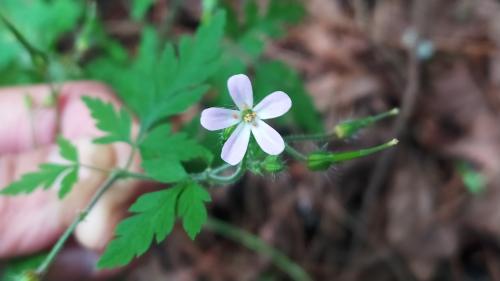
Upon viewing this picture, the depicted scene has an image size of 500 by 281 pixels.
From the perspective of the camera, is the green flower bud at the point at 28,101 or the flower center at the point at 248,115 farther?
the green flower bud at the point at 28,101

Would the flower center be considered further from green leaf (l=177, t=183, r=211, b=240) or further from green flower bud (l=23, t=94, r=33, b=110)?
green flower bud (l=23, t=94, r=33, b=110)

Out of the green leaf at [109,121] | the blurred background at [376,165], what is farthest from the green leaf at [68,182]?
the blurred background at [376,165]

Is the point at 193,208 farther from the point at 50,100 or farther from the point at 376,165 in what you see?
the point at 376,165

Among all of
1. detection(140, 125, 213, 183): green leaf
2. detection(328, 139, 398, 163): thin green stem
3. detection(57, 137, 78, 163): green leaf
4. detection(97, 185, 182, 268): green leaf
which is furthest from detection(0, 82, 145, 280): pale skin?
detection(328, 139, 398, 163): thin green stem

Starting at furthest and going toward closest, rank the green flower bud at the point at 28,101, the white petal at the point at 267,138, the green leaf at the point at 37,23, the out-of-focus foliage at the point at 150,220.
Answer: 1. the green leaf at the point at 37,23
2. the green flower bud at the point at 28,101
3. the out-of-focus foliage at the point at 150,220
4. the white petal at the point at 267,138

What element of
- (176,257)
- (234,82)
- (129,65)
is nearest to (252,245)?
(176,257)

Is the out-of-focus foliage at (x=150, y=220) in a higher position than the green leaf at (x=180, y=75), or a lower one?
lower

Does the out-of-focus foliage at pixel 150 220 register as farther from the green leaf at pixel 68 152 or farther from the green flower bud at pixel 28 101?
the green flower bud at pixel 28 101

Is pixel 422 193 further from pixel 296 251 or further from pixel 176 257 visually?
pixel 176 257
